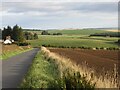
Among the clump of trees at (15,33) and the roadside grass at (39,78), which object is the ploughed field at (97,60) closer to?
the roadside grass at (39,78)

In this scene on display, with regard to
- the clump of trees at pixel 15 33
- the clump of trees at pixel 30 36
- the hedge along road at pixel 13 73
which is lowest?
the clump of trees at pixel 30 36

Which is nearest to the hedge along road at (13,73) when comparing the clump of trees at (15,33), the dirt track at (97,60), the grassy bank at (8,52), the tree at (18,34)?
the dirt track at (97,60)

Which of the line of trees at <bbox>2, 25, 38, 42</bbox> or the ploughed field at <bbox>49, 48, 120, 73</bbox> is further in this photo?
the line of trees at <bbox>2, 25, 38, 42</bbox>

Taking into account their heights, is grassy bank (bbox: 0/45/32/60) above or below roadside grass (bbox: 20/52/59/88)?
below

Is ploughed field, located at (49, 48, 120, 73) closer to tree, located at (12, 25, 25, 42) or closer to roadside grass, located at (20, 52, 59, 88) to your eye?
roadside grass, located at (20, 52, 59, 88)

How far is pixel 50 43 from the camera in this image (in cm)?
14525

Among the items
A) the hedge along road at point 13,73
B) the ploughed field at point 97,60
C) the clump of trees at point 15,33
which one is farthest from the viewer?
the clump of trees at point 15,33

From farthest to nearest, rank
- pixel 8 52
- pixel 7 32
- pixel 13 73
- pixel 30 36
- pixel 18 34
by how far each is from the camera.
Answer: pixel 30 36 < pixel 7 32 < pixel 18 34 < pixel 8 52 < pixel 13 73

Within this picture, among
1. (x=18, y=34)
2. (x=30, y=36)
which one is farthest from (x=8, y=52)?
(x=30, y=36)

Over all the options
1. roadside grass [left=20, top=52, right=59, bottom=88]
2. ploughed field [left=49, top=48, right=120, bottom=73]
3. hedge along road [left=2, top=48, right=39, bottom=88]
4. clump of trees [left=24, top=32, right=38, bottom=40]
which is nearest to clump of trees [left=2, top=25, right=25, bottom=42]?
clump of trees [left=24, top=32, right=38, bottom=40]

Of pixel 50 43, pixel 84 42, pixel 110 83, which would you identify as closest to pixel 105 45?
pixel 84 42

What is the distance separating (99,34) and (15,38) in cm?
3723

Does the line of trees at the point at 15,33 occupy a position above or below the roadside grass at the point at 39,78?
below

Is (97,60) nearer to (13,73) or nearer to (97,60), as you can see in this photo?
(97,60)
